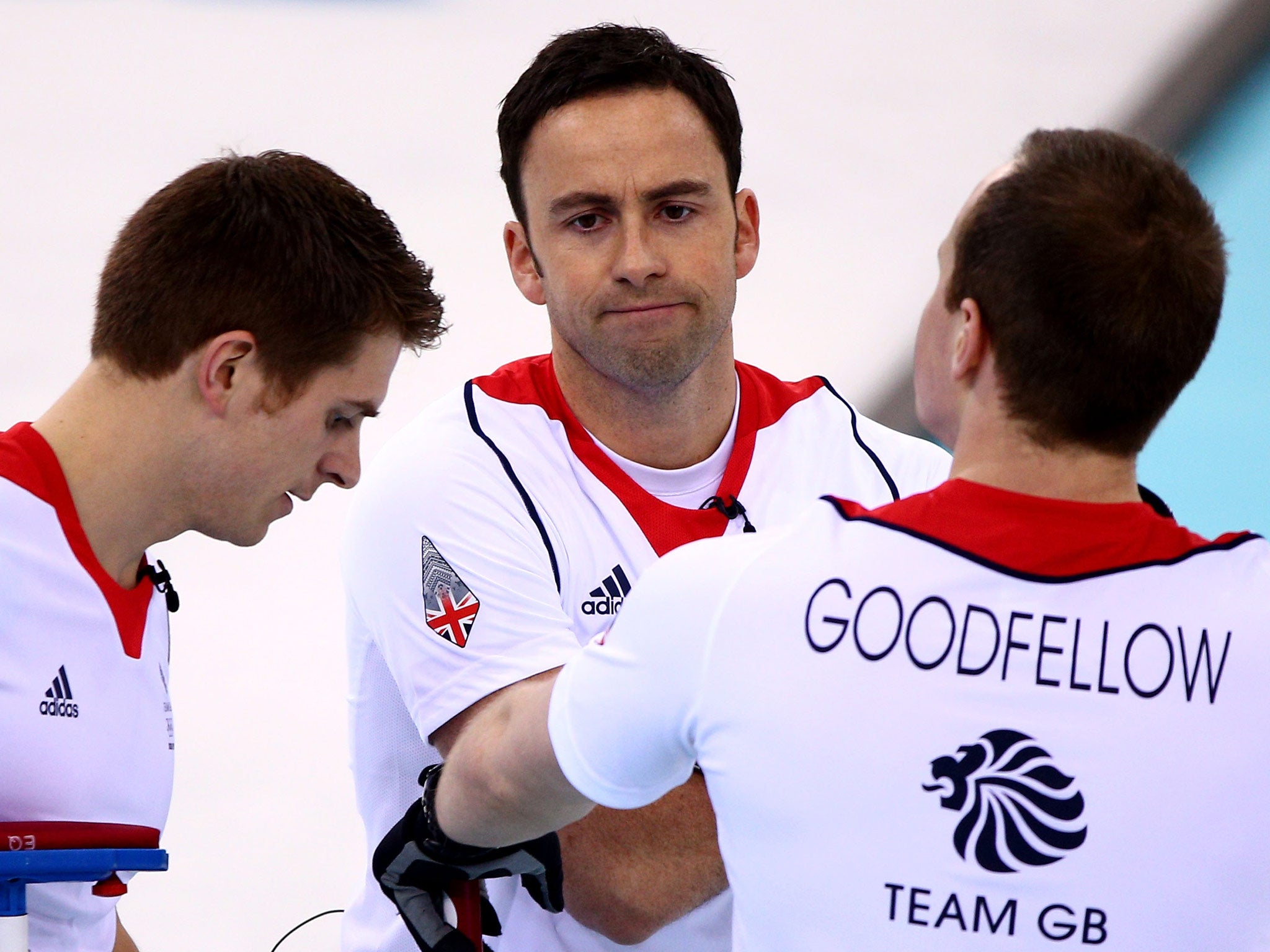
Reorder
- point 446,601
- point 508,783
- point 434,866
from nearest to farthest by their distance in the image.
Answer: point 508,783
point 434,866
point 446,601

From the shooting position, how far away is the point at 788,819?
0.85m

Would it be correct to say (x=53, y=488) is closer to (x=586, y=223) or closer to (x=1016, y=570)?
(x=586, y=223)

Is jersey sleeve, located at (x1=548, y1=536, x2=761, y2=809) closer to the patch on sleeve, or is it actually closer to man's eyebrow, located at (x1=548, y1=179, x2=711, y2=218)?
the patch on sleeve

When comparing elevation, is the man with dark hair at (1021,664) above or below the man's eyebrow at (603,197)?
→ below

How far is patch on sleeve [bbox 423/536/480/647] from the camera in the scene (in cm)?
135

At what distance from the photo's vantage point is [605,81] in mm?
1569

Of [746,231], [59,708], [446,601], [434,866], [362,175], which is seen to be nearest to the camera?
[434,866]

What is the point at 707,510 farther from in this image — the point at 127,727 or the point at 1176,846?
the point at 1176,846

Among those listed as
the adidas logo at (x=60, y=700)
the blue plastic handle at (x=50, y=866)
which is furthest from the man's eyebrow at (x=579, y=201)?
the blue plastic handle at (x=50, y=866)

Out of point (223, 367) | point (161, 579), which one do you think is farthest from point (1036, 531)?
point (161, 579)

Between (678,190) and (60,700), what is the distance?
2.62 ft

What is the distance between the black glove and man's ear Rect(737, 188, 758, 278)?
2.49ft

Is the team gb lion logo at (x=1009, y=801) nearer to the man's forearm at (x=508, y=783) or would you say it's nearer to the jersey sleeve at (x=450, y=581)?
the man's forearm at (x=508, y=783)

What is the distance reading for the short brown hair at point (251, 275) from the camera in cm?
134
